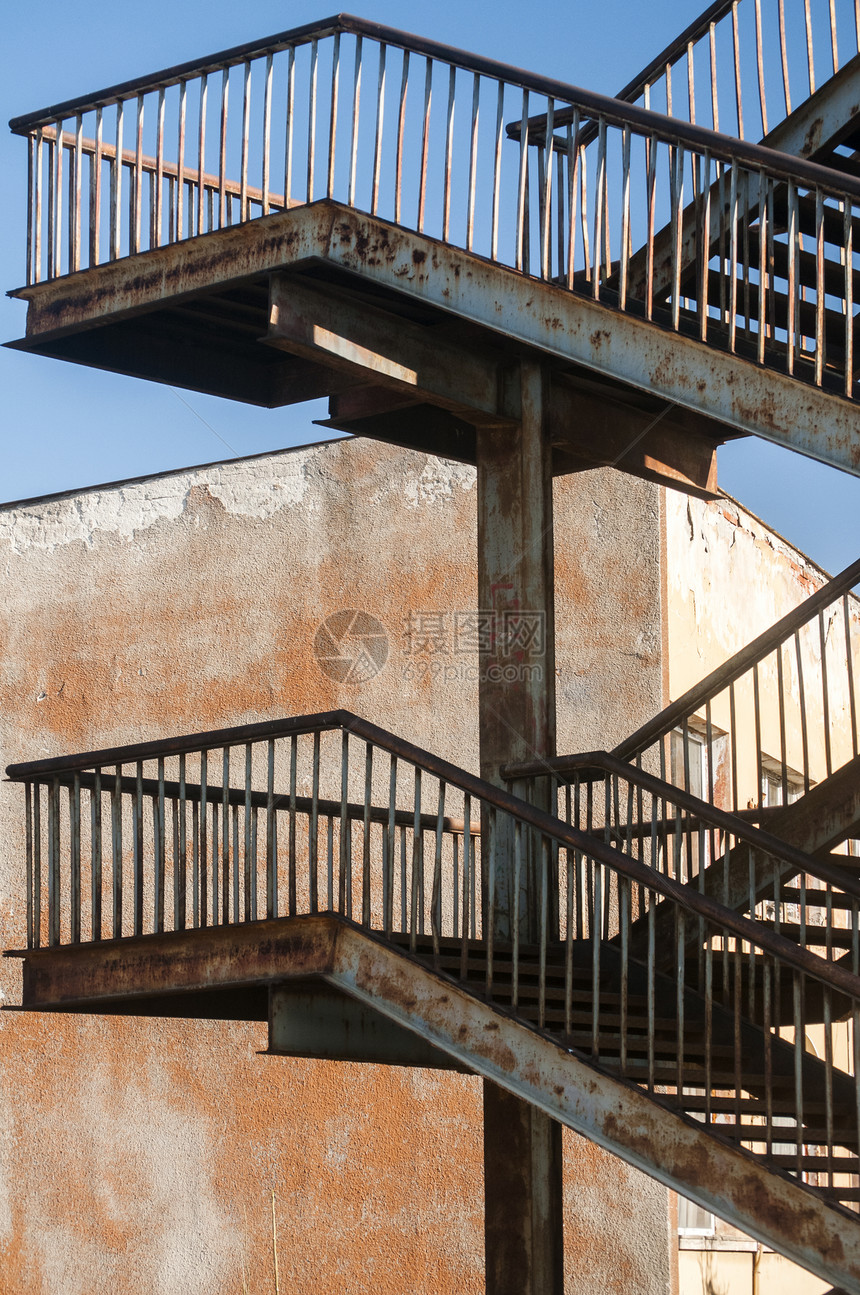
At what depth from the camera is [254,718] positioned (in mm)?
14250

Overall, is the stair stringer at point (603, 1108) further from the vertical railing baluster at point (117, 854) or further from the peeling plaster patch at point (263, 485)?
the peeling plaster patch at point (263, 485)

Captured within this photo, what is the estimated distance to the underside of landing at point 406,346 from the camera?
6.81 meters

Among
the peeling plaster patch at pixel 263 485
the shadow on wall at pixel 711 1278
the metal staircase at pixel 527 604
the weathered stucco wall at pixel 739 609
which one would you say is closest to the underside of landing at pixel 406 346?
the metal staircase at pixel 527 604

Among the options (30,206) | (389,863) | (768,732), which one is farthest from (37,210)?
(768,732)

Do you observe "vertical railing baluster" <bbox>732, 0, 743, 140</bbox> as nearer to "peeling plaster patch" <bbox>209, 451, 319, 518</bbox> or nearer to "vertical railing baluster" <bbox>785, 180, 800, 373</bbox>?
"vertical railing baluster" <bbox>785, 180, 800, 373</bbox>

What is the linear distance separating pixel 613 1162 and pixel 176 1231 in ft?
13.7

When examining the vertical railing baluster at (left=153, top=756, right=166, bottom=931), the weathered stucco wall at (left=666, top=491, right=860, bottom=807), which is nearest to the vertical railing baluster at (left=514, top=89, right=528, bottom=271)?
the vertical railing baluster at (left=153, top=756, right=166, bottom=931)

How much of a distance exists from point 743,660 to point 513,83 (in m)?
3.02

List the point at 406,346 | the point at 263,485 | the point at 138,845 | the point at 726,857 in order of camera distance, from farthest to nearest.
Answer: the point at 263,485 → the point at 406,346 → the point at 726,857 → the point at 138,845

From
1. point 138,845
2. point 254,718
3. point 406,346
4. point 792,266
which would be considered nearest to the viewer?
point 792,266

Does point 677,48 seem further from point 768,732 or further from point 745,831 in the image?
point 768,732

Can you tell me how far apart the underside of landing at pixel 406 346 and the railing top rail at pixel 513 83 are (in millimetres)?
791

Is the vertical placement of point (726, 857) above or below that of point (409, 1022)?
above

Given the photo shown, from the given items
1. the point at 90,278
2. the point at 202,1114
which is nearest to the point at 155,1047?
the point at 202,1114
